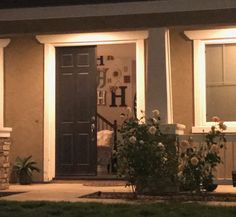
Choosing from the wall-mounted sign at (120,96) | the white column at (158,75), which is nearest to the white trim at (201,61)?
the white column at (158,75)

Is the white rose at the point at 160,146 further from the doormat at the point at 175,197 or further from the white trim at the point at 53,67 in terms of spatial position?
the white trim at the point at 53,67

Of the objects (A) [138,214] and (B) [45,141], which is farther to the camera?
(B) [45,141]

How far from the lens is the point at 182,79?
1091 cm

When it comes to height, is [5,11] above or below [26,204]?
above

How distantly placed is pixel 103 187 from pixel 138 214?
3.65 m

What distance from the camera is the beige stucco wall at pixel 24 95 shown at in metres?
11.4

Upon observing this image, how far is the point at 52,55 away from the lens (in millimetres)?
11469

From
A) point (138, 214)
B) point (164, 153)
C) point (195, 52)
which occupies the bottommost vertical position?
point (138, 214)

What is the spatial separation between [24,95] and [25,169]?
1.52 meters

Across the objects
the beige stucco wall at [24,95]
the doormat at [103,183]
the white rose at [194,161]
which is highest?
the beige stucco wall at [24,95]

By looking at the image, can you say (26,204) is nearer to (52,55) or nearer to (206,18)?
(206,18)

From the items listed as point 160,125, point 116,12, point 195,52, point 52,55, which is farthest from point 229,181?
point 52,55

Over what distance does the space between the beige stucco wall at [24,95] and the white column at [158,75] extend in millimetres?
3179

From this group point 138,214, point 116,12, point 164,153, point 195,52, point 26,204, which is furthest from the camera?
point 195,52
